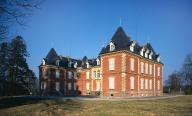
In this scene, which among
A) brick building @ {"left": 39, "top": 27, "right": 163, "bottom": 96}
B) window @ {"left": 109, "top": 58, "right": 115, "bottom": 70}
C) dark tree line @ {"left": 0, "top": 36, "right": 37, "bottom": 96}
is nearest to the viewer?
brick building @ {"left": 39, "top": 27, "right": 163, "bottom": 96}

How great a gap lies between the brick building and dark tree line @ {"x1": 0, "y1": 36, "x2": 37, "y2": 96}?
3968mm

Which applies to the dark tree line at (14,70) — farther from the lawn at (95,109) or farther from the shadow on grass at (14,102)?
the lawn at (95,109)

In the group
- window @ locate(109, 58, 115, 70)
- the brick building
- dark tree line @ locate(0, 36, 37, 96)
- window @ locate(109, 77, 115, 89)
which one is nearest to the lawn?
the brick building

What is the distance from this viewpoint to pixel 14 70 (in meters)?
46.1

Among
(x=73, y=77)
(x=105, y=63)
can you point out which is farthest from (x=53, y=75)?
(x=105, y=63)

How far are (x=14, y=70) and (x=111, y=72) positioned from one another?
21.6 metres

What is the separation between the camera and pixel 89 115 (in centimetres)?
1165

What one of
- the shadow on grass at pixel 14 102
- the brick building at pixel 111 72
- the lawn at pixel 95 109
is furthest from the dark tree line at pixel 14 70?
the lawn at pixel 95 109

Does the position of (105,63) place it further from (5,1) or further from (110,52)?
(5,1)

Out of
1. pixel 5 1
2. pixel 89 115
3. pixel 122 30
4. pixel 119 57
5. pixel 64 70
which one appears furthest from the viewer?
pixel 64 70

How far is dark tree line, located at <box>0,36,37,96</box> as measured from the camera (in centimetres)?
4366

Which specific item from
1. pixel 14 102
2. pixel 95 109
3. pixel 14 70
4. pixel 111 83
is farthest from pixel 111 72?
pixel 14 70

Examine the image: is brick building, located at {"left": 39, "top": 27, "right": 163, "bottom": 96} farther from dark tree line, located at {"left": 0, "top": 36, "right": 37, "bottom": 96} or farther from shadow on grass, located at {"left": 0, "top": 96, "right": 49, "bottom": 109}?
shadow on grass, located at {"left": 0, "top": 96, "right": 49, "bottom": 109}

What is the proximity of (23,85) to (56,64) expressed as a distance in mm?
7778
